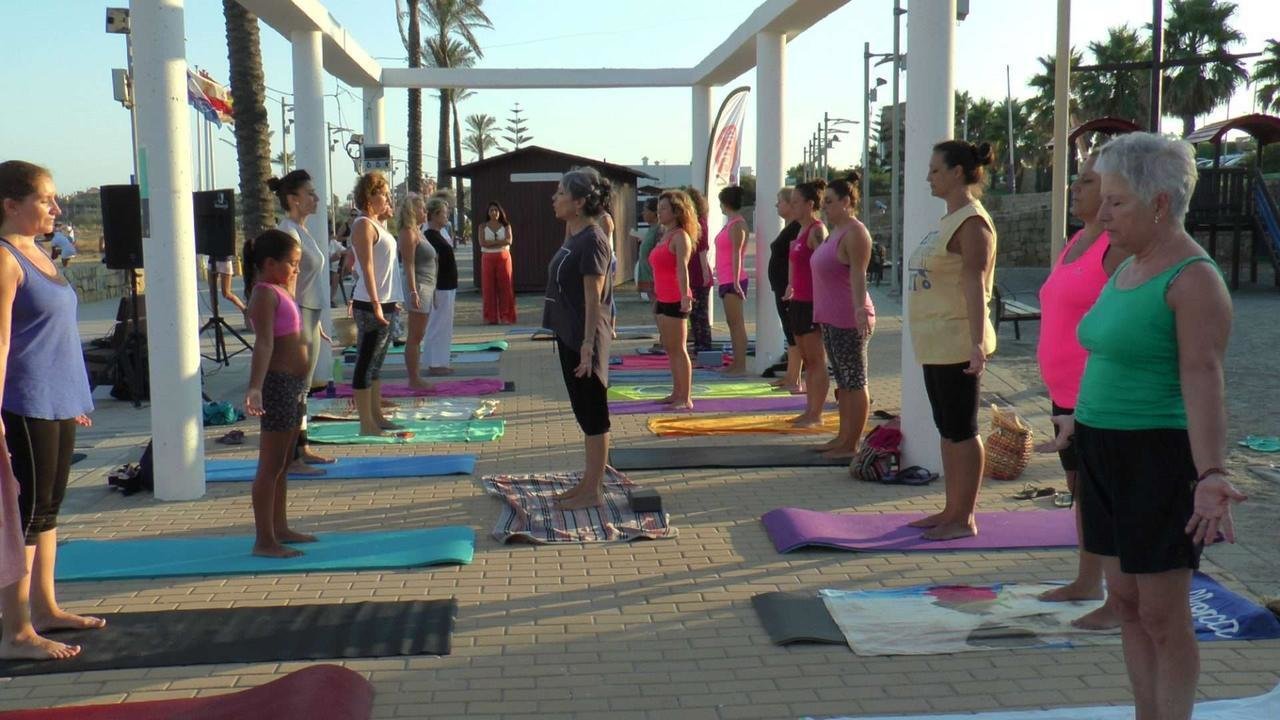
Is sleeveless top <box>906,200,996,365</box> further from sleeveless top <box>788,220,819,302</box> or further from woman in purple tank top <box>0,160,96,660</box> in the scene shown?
woman in purple tank top <box>0,160,96,660</box>

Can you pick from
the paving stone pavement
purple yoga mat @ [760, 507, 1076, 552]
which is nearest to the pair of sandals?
the paving stone pavement

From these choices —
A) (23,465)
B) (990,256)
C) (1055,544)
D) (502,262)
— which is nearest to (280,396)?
(23,465)

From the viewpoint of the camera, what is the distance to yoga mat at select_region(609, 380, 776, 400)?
1119cm

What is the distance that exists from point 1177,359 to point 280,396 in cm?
393

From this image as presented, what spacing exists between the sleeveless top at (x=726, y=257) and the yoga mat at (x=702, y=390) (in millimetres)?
1160

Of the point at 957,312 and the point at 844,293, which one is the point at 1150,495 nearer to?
the point at 957,312

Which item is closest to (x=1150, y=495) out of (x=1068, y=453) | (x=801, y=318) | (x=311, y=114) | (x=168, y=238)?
(x=1068, y=453)

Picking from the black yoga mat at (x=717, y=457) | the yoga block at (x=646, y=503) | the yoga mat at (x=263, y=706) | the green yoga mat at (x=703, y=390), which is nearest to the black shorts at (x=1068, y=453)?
the yoga block at (x=646, y=503)

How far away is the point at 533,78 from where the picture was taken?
694 inches

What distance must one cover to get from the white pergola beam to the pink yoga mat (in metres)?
6.49

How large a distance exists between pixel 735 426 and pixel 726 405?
1170 mm

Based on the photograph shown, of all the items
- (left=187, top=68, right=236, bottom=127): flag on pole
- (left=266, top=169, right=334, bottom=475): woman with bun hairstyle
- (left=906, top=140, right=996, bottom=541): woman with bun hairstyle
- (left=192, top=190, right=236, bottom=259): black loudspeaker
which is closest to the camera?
(left=906, top=140, right=996, bottom=541): woman with bun hairstyle

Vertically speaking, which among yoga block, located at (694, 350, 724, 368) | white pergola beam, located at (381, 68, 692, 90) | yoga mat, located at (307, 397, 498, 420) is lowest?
yoga mat, located at (307, 397, 498, 420)

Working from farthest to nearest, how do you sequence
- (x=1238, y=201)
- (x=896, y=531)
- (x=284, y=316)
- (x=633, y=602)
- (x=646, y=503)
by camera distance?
(x=1238, y=201) → (x=646, y=503) → (x=896, y=531) → (x=284, y=316) → (x=633, y=602)
